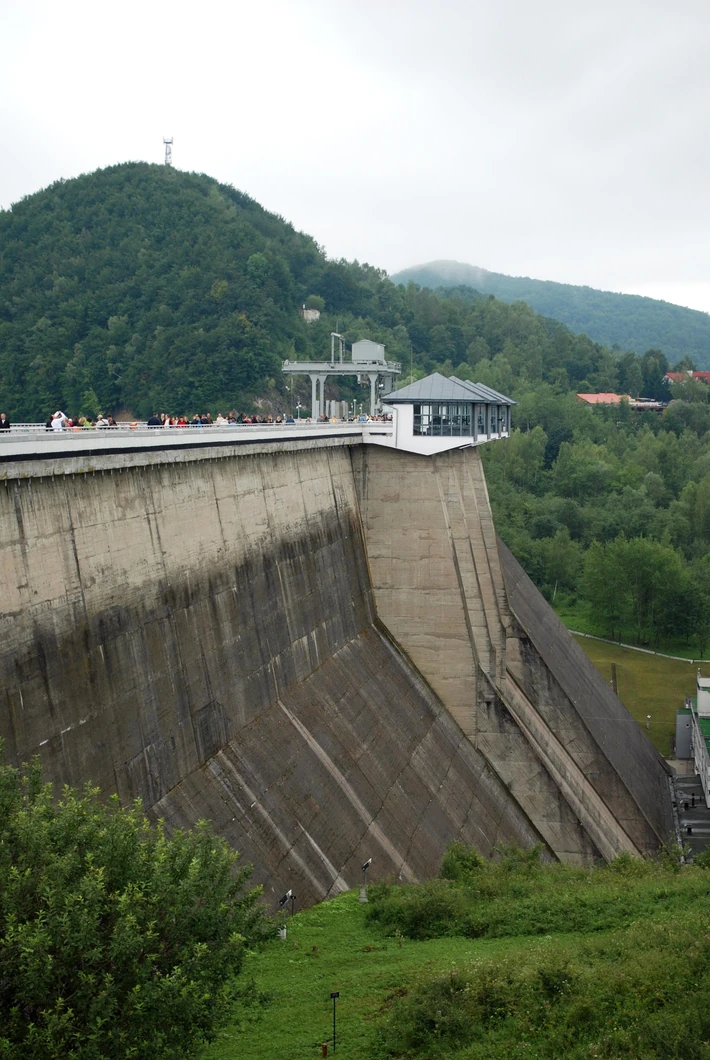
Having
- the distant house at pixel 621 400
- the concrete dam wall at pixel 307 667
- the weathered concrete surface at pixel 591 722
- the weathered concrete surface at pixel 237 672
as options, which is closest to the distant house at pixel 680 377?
the distant house at pixel 621 400

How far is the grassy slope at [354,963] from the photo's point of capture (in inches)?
546

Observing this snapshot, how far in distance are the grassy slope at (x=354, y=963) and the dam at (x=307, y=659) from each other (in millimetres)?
1500

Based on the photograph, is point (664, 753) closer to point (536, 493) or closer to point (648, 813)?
point (648, 813)

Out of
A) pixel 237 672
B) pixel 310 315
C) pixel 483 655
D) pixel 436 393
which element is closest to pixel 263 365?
pixel 310 315

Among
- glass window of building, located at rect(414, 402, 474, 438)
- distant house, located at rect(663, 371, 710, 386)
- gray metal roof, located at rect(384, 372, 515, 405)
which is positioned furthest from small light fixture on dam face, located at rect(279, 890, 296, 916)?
distant house, located at rect(663, 371, 710, 386)

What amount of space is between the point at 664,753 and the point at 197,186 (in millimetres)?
86195

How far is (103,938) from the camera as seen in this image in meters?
9.35

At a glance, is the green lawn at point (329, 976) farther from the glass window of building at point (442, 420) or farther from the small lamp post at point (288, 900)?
the glass window of building at point (442, 420)

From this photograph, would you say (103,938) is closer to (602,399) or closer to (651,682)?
(651,682)

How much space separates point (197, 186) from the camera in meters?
109

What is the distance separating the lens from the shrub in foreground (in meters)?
8.77

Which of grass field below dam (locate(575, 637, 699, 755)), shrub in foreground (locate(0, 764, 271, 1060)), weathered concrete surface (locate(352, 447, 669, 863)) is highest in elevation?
shrub in foreground (locate(0, 764, 271, 1060))

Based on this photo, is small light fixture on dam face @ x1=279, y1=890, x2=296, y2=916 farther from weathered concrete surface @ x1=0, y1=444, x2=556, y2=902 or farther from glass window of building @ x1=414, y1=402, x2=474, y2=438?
glass window of building @ x1=414, y1=402, x2=474, y2=438

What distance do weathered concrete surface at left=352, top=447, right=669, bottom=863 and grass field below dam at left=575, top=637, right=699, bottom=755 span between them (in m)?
11.4
